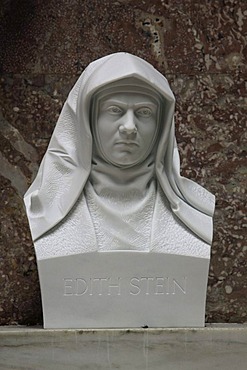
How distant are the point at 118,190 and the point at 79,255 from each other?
305 millimetres

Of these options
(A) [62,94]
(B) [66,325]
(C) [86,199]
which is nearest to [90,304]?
(B) [66,325]

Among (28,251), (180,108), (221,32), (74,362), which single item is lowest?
(74,362)

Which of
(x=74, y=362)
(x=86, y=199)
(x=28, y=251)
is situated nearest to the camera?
(x=74, y=362)

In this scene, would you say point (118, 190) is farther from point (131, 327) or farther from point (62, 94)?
point (62, 94)

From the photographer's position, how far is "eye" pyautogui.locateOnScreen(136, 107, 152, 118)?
145 inches

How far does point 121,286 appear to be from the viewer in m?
3.58

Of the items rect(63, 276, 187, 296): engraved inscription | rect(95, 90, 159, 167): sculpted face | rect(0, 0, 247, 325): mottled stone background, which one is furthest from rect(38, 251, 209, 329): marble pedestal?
rect(0, 0, 247, 325): mottled stone background

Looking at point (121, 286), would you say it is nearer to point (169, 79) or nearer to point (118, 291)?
point (118, 291)

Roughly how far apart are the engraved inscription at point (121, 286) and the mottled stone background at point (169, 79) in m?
0.97

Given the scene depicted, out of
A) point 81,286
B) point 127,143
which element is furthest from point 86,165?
point 81,286

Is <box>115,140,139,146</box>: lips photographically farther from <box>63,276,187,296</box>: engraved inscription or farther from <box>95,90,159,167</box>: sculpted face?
<box>63,276,187,296</box>: engraved inscription

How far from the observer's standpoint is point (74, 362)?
346 cm

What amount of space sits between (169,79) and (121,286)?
1.39 meters

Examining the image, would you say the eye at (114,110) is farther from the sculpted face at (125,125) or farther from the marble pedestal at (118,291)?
the marble pedestal at (118,291)
